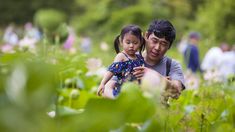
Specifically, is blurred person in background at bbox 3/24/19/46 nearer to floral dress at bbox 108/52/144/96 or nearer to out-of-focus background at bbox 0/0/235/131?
out-of-focus background at bbox 0/0/235/131

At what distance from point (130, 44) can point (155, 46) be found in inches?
4.0

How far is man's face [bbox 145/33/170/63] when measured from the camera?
2.32m

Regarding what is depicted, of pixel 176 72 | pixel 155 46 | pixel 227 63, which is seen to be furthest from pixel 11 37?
pixel 155 46

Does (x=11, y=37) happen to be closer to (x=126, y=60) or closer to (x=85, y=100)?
(x=85, y=100)

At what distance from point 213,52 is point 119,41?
19.2 feet

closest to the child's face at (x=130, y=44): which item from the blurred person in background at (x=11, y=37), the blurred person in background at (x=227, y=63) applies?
the blurred person in background at (x=227, y=63)

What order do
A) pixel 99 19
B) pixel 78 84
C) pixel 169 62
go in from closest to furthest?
1. pixel 169 62
2. pixel 78 84
3. pixel 99 19

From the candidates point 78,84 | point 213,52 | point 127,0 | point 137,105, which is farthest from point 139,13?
point 137,105

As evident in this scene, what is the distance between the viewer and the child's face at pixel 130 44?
2.27 m

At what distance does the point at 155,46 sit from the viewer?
2.32m

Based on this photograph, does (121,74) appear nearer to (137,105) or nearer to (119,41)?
(119,41)

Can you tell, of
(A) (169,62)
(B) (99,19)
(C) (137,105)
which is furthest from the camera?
(B) (99,19)

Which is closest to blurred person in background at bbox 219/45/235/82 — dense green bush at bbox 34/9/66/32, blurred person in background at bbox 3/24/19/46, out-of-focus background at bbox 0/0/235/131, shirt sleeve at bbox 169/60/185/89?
out-of-focus background at bbox 0/0/235/131

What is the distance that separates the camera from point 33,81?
0.87m
